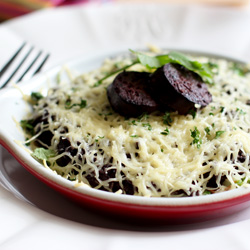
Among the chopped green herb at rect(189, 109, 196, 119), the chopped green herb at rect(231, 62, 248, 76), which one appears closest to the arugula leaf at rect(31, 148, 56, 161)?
the chopped green herb at rect(189, 109, 196, 119)

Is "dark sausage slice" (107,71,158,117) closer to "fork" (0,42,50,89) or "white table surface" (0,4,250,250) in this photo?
"white table surface" (0,4,250,250)

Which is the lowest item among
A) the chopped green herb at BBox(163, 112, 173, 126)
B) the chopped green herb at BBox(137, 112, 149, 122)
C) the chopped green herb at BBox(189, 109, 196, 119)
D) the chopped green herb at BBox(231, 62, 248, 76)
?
the chopped green herb at BBox(231, 62, 248, 76)

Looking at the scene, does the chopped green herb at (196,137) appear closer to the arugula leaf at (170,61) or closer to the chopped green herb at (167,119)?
the chopped green herb at (167,119)

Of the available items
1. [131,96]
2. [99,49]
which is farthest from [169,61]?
[99,49]

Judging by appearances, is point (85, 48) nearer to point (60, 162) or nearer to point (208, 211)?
point (60, 162)

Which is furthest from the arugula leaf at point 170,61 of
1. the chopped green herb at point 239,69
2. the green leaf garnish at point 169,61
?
the chopped green herb at point 239,69

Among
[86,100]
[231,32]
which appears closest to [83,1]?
[231,32]
